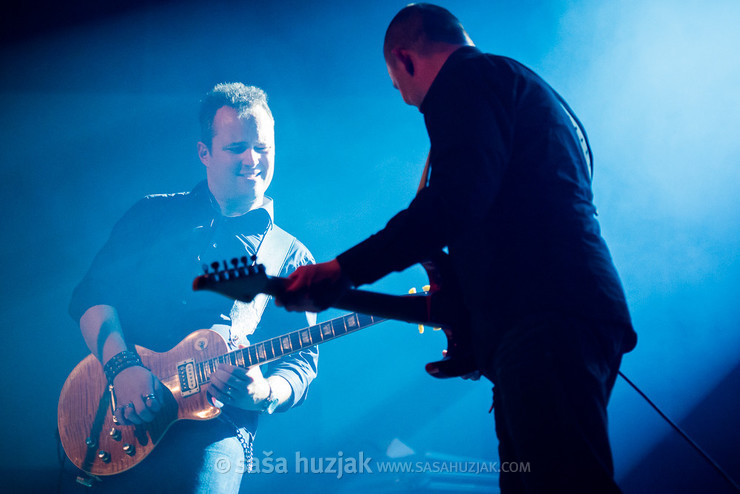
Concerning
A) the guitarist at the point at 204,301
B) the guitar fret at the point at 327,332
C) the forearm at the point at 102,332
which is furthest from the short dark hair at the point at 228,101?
the guitar fret at the point at 327,332

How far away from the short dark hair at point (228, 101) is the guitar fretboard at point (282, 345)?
64.0 inches

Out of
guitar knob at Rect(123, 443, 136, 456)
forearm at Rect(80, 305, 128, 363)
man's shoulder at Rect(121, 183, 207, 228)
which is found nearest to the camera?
guitar knob at Rect(123, 443, 136, 456)

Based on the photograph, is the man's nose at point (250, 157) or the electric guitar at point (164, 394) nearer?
the electric guitar at point (164, 394)

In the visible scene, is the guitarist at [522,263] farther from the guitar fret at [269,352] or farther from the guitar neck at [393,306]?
the guitar fret at [269,352]

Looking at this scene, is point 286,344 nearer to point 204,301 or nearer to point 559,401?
point 204,301

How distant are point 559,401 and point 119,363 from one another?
2685 mm

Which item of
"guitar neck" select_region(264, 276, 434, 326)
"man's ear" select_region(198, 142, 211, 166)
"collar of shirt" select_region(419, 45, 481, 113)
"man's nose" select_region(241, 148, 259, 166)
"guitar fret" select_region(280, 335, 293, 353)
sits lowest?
"guitar neck" select_region(264, 276, 434, 326)

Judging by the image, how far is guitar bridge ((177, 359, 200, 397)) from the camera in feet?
8.83

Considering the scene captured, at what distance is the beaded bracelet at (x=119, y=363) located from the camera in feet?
8.95

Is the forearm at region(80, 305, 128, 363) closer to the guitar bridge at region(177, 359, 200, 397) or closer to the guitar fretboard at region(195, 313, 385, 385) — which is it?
the guitar bridge at region(177, 359, 200, 397)

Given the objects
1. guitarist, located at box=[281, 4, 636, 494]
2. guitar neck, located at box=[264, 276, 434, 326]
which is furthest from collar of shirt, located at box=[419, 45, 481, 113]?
guitar neck, located at box=[264, 276, 434, 326]

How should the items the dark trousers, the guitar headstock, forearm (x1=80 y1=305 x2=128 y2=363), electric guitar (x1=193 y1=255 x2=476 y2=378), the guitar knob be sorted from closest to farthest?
1. the dark trousers
2. the guitar headstock
3. electric guitar (x1=193 y1=255 x2=476 y2=378)
4. the guitar knob
5. forearm (x1=80 y1=305 x2=128 y2=363)

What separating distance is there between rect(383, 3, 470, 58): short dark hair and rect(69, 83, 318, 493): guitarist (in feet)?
6.22

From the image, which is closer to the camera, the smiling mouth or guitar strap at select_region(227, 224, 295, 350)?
guitar strap at select_region(227, 224, 295, 350)
